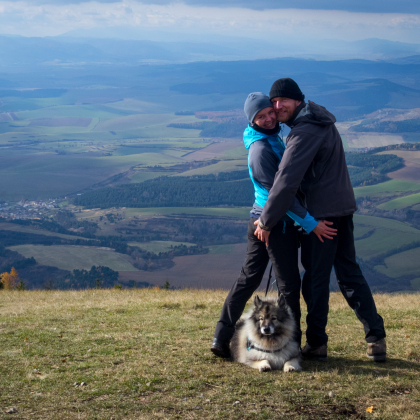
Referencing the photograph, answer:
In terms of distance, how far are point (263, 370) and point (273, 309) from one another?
26.4 inches

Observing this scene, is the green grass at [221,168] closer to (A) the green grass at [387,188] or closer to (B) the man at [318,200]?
(A) the green grass at [387,188]

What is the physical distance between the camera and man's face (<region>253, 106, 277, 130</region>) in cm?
484

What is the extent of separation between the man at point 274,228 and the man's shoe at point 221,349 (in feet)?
0.11

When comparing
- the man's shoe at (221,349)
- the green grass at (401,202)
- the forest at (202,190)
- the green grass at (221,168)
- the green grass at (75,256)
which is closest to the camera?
the man's shoe at (221,349)

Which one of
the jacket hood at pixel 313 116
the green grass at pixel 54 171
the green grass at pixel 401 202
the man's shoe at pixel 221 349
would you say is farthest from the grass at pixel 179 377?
the green grass at pixel 54 171

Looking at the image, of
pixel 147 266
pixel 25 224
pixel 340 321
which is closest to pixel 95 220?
pixel 25 224

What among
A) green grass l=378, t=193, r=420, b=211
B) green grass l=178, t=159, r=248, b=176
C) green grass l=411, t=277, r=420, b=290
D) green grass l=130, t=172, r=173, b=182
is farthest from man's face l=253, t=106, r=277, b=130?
green grass l=130, t=172, r=173, b=182

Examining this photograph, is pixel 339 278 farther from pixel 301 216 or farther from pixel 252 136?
pixel 252 136

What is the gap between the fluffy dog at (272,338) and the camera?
4.89 meters

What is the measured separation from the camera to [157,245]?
101250 mm

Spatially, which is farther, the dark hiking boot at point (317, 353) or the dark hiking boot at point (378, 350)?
the dark hiking boot at point (317, 353)

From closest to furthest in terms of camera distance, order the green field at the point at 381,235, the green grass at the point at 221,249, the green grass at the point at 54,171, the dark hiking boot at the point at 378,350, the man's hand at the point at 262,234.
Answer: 1. the man's hand at the point at 262,234
2. the dark hiking boot at the point at 378,350
3. the green field at the point at 381,235
4. the green grass at the point at 221,249
5. the green grass at the point at 54,171

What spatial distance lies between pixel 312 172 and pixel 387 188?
136848mm

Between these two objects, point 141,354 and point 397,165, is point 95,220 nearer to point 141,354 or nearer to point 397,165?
point 397,165
